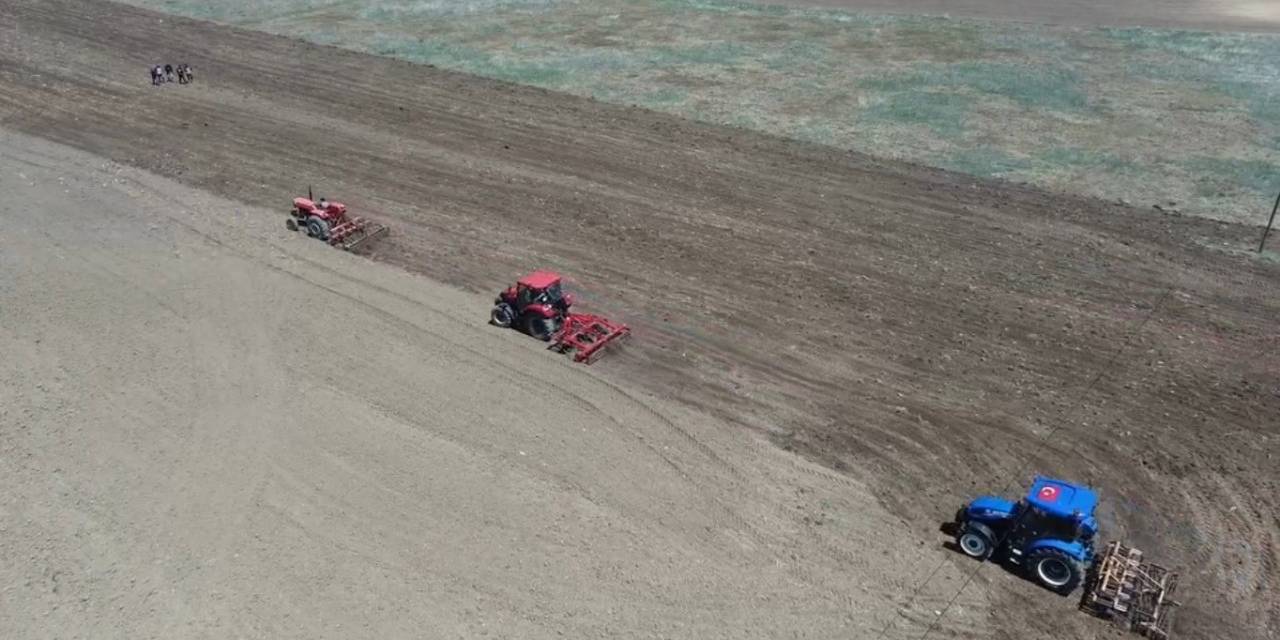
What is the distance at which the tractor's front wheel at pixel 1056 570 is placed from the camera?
1367cm

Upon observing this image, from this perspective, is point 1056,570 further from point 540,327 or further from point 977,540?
point 540,327

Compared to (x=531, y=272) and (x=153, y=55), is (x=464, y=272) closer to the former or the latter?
(x=531, y=272)

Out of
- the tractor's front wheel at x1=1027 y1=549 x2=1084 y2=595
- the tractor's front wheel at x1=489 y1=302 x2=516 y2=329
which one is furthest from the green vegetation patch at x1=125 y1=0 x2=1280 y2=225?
the tractor's front wheel at x1=1027 y1=549 x2=1084 y2=595

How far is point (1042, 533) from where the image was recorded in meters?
13.9

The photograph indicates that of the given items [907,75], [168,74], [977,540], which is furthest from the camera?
[907,75]

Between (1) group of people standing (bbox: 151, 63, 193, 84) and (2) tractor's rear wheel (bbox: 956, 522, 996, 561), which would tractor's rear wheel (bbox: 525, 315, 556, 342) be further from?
(1) group of people standing (bbox: 151, 63, 193, 84)

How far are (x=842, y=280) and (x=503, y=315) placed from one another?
7983 millimetres

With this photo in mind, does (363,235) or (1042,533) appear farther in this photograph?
(363,235)

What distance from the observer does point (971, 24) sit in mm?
43969

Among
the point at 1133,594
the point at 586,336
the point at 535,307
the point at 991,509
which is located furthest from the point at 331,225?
the point at 1133,594

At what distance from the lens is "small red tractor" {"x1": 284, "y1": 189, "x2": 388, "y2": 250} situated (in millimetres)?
24062

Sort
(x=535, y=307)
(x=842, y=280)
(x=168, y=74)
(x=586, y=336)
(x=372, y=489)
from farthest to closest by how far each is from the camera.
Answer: (x=168, y=74), (x=842, y=280), (x=586, y=336), (x=535, y=307), (x=372, y=489)

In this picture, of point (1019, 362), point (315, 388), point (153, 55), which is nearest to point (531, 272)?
point (315, 388)

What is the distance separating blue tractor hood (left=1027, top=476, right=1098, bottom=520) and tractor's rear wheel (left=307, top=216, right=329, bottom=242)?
17368mm
